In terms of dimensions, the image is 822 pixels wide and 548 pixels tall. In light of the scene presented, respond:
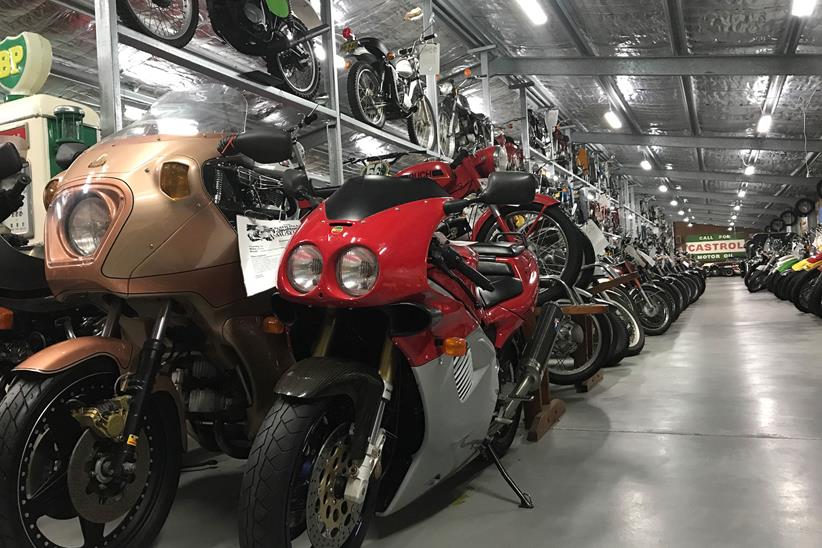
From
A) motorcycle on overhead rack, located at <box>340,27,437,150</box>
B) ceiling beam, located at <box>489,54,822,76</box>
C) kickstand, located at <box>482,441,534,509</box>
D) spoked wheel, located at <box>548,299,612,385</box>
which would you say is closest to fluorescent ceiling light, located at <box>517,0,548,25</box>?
motorcycle on overhead rack, located at <box>340,27,437,150</box>

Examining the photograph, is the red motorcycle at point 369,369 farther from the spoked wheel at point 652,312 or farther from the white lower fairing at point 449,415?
the spoked wheel at point 652,312

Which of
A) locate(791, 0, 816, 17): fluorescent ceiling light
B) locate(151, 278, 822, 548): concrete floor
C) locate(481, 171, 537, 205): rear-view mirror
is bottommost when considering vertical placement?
locate(151, 278, 822, 548): concrete floor

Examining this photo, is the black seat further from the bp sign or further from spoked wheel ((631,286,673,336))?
the bp sign

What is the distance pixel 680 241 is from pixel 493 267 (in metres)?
31.8

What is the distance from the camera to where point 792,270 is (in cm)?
807

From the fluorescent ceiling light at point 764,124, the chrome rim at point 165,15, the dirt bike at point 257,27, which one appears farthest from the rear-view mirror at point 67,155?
the fluorescent ceiling light at point 764,124

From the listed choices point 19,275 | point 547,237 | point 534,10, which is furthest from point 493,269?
point 534,10

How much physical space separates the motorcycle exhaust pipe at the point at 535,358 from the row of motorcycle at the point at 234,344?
2cm

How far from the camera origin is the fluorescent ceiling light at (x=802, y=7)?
16.5 ft

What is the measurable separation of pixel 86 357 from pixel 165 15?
1.94 m

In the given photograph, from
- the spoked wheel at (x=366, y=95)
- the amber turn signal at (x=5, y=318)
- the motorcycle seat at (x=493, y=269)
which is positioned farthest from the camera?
the spoked wheel at (x=366, y=95)

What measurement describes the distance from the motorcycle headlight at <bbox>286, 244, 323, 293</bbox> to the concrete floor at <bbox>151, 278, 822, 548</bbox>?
78 centimetres

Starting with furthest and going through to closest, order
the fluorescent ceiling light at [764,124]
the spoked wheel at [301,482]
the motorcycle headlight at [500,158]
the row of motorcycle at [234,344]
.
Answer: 1. the fluorescent ceiling light at [764,124]
2. the motorcycle headlight at [500,158]
3. the row of motorcycle at [234,344]
4. the spoked wheel at [301,482]

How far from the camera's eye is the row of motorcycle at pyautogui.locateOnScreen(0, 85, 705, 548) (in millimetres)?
1318
